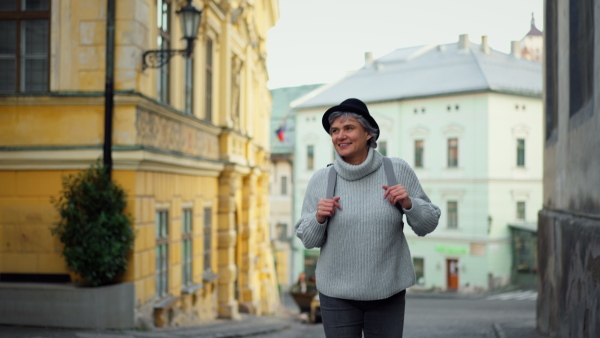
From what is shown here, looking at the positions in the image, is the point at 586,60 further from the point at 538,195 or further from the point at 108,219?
the point at 538,195

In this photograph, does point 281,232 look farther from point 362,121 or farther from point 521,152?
point 362,121

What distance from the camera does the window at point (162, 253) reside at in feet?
43.7

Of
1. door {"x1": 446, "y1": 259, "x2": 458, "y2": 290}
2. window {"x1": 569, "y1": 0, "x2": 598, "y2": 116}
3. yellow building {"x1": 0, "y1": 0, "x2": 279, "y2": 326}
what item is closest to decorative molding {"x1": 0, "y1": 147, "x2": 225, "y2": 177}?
yellow building {"x1": 0, "y1": 0, "x2": 279, "y2": 326}

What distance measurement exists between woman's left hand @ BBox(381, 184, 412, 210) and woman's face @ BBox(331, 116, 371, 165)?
0.29 m

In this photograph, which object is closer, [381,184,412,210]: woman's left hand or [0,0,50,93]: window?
[381,184,412,210]: woman's left hand

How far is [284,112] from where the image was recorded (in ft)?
186

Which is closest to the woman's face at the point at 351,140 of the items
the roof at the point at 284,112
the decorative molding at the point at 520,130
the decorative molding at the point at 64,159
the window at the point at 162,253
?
the decorative molding at the point at 64,159

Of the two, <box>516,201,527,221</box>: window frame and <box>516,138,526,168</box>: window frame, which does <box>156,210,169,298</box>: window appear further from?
<box>516,138,526,168</box>: window frame

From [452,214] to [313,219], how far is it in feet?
136

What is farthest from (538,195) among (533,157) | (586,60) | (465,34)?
(586,60)

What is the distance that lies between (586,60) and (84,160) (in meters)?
6.99

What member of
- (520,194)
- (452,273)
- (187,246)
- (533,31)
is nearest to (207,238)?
(187,246)

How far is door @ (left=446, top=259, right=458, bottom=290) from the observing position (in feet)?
143

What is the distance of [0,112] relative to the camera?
1130 centimetres
